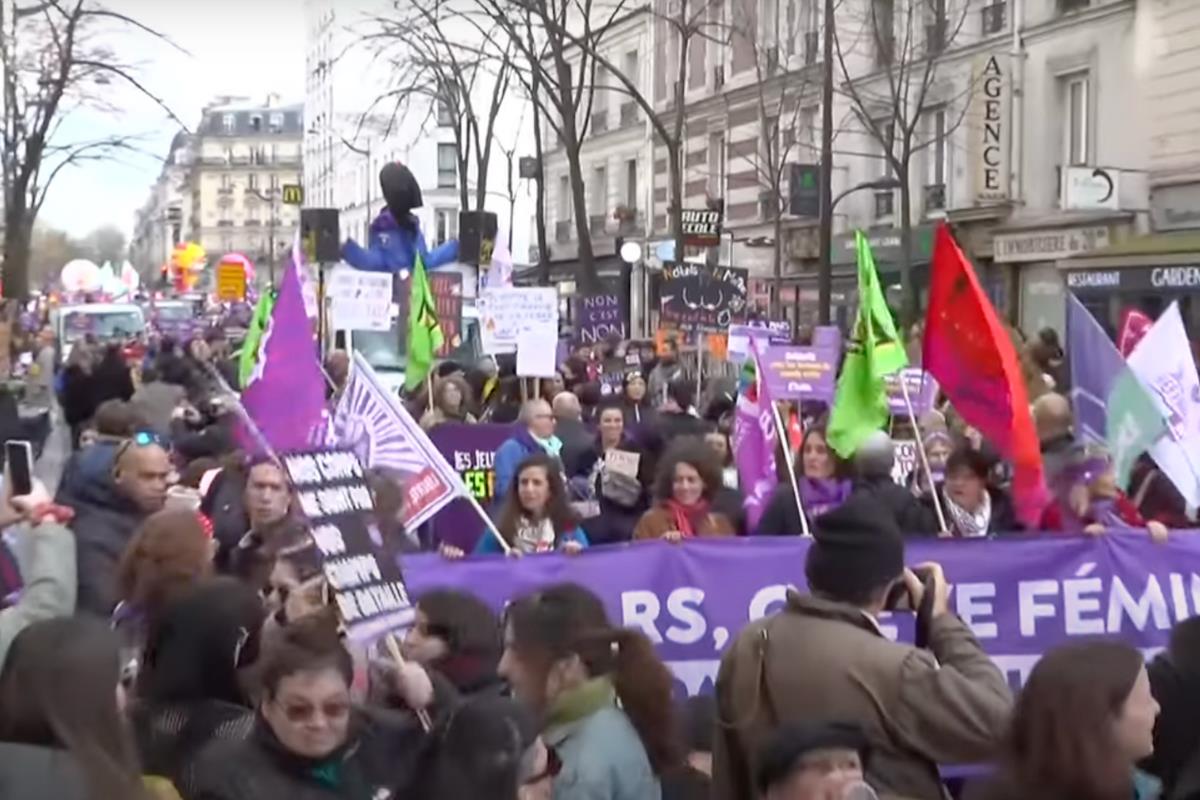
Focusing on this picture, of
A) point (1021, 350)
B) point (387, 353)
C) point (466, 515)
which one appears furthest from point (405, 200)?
point (466, 515)

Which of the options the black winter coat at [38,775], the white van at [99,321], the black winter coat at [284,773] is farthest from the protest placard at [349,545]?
the white van at [99,321]

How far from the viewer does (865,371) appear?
907 centimetres

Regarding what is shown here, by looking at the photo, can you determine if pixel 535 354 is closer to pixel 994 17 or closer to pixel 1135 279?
pixel 1135 279

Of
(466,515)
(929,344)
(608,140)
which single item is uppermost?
(608,140)

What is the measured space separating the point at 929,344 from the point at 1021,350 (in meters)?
5.16

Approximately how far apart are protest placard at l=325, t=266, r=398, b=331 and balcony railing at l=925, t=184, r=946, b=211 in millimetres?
19035

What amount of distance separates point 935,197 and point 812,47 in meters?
5.52

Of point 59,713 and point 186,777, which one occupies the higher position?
point 59,713

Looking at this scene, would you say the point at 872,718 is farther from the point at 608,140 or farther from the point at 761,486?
the point at 608,140

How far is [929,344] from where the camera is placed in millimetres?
7508

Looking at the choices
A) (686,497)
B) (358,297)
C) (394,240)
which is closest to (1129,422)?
(686,497)

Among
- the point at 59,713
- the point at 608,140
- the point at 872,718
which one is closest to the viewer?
the point at 59,713

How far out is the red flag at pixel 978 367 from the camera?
713 centimetres

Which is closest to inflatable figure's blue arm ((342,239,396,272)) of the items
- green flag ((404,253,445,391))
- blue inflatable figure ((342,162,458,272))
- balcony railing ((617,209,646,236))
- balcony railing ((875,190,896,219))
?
blue inflatable figure ((342,162,458,272))
